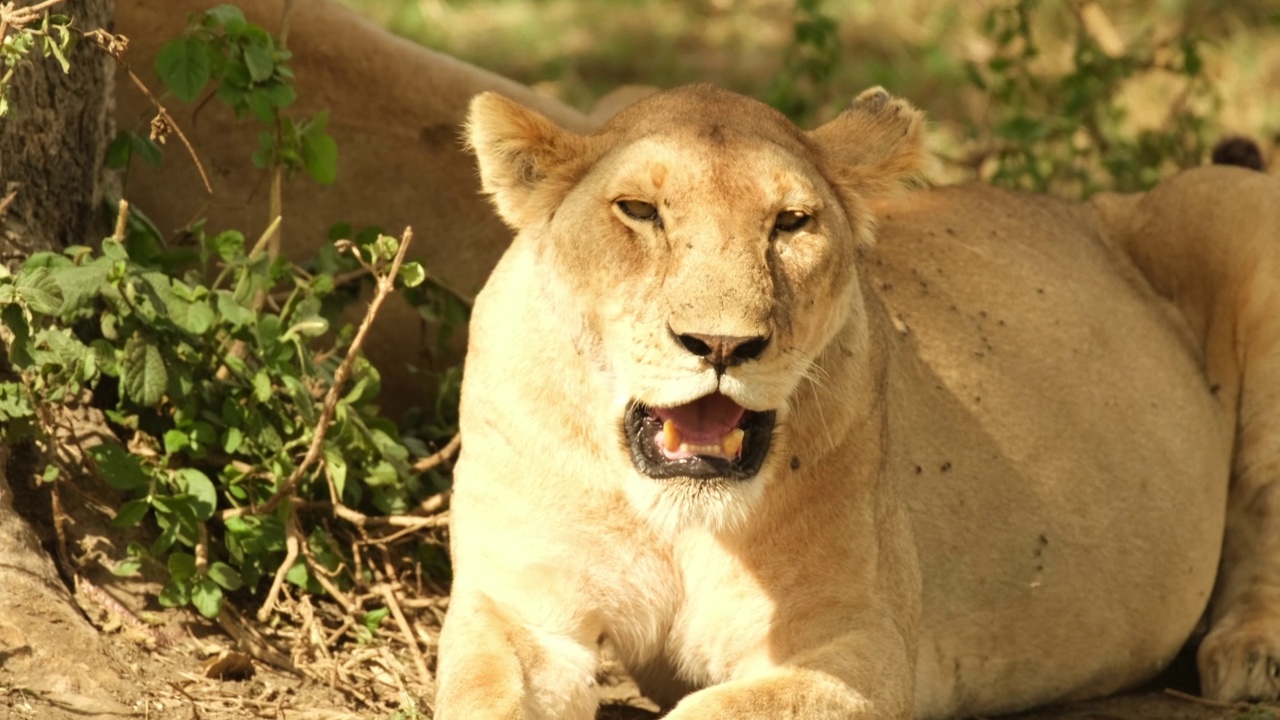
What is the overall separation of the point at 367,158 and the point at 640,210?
2.19 meters

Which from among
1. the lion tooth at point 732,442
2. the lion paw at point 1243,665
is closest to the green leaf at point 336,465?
the lion tooth at point 732,442

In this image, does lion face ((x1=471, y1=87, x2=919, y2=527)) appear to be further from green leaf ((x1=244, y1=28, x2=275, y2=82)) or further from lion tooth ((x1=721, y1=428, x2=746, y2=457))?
green leaf ((x1=244, y1=28, x2=275, y2=82))

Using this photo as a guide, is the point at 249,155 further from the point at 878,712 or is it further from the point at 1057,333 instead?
the point at 878,712

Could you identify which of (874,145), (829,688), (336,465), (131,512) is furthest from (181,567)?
(874,145)

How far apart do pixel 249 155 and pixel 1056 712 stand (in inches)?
105

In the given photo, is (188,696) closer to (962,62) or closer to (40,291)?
(40,291)

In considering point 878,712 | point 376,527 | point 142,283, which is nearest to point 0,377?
point 142,283

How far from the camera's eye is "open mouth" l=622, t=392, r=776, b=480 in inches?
131

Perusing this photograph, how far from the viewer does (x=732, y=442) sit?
131 inches

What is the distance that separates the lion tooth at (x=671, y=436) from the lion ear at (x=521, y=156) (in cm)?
57

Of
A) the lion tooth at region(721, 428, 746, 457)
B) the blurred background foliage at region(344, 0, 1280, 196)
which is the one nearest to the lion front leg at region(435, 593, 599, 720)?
the lion tooth at region(721, 428, 746, 457)

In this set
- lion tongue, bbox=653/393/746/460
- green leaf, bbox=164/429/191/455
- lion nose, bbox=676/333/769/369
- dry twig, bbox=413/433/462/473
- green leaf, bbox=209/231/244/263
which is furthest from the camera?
dry twig, bbox=413/433/462/473

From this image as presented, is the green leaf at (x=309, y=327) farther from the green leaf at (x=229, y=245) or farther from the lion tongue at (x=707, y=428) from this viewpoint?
the lion tongue at (x=707, y=428)

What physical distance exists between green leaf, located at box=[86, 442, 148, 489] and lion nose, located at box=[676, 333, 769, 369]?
4.84 feet
